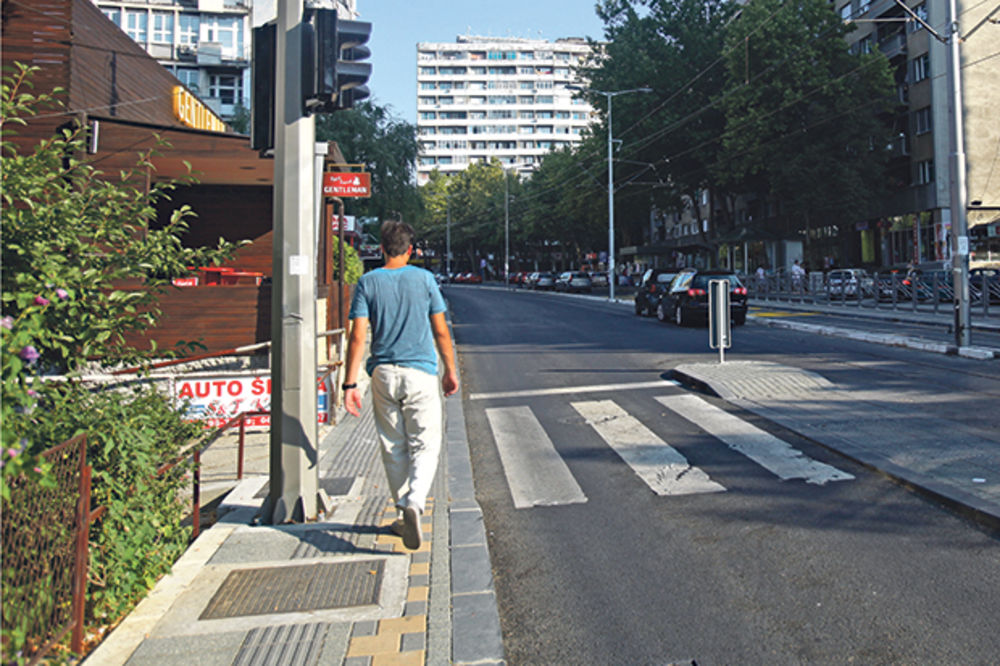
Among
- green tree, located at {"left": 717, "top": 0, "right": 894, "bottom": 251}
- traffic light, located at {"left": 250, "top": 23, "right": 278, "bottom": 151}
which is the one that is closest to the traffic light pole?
traffic light, located at {"left": 250, "top": 23, "right": 278, "bottom": 151}

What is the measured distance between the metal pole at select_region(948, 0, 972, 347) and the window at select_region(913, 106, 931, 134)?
27.1 metres

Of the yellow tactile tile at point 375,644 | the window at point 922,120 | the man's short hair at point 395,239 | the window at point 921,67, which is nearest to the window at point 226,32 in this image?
the window at point 921,67

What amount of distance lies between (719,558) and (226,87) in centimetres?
5351

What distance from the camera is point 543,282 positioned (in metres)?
65.1

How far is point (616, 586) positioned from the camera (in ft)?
14.3

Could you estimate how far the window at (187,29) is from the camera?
174 ft

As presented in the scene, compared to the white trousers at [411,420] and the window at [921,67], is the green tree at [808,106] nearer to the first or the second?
Result: the window at [921,67]

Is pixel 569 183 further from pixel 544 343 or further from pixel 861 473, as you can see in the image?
pixel 861 473

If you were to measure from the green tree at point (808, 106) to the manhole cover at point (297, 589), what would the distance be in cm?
3680

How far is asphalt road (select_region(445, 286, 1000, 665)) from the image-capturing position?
3652 mm

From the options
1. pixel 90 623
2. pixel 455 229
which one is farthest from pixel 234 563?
pixel 455 229

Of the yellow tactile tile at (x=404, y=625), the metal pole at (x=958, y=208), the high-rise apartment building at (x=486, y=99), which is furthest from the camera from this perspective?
the high-rise apartment building at (x=486, y=99)

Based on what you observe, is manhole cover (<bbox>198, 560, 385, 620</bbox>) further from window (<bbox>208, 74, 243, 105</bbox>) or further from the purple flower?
window (<bbox>208, 74, 243, 105</bbox>)

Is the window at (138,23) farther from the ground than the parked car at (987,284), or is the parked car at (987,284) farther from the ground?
the window at (138,23)
